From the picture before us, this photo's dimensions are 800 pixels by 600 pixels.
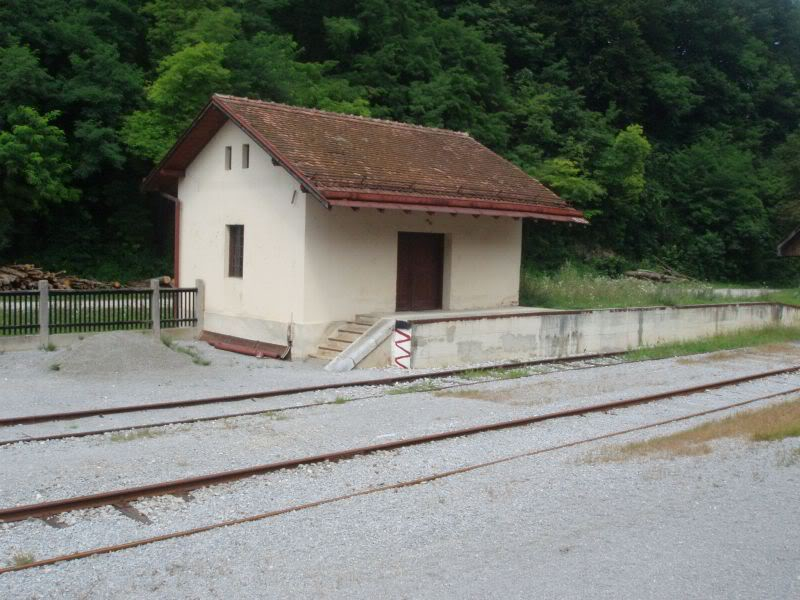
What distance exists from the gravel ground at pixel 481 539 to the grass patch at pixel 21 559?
0.17 m

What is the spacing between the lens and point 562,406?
13234 mm

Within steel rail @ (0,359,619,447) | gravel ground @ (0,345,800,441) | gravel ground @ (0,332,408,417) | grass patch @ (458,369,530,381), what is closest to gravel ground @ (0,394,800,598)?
steel rail @ (0,359,619,447)

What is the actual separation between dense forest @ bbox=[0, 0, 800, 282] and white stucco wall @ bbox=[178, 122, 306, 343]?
27.7 ft

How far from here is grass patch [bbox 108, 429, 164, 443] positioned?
407 inches

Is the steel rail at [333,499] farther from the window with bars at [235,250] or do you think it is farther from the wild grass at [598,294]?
the wild grass at [598,294]

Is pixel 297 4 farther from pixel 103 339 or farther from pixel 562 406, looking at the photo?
pixel 562 406

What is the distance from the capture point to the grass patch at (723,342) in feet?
Answer: 68.1

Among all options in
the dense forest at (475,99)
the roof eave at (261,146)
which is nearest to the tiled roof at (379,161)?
the roof eave at (261,146)

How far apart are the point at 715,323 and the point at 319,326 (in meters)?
12.6

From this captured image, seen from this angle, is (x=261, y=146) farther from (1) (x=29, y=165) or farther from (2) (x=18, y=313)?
(1) (x=29, y=165)

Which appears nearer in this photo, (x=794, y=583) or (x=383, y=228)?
(x=794, y=583)

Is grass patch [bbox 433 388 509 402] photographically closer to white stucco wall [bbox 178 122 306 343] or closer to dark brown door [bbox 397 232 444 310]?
white stucco wall [bbox 178 122 306 343]

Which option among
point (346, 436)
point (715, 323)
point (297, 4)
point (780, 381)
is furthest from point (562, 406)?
point (297, 4)

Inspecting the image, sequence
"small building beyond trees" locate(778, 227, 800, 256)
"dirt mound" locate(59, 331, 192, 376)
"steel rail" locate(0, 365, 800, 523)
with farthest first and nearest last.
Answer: "small building beyond trees" locate(778, 227, 800, 256) → "dirt mound" locate(59, 331, 192, 376) → "steel rail" locate(0, 365, 800, 523)
